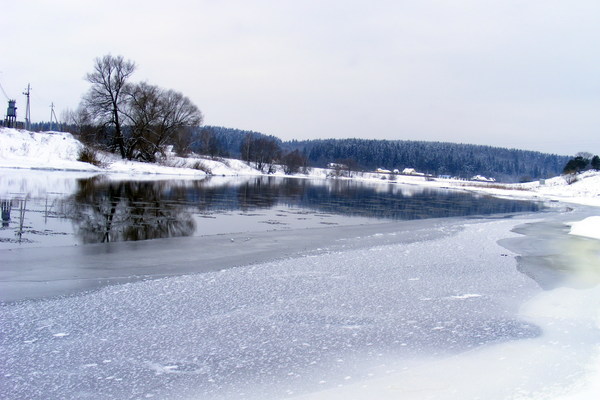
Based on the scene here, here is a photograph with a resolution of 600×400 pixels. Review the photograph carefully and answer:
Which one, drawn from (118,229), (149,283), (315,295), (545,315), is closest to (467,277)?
(545,315)

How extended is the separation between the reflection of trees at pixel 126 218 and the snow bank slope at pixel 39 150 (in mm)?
26684

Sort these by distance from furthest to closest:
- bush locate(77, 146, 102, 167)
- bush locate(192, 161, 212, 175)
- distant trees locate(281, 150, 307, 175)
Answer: distant trees locate(281, 150, 307, 175) < bush locate(192, 161, 212, 175) < bush locate(77, 146, 102, 167)

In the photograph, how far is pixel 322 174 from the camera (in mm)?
121938

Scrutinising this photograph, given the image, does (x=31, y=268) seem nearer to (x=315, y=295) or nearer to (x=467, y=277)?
(x=315, y=295)

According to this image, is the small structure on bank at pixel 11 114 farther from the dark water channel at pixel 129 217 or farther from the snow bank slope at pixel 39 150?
the dark water channel at pixel 129 217

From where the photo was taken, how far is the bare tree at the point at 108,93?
6203cm

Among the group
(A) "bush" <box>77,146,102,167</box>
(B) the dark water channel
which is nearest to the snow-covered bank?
(A) "bush" <box>77,146,102,167</box>

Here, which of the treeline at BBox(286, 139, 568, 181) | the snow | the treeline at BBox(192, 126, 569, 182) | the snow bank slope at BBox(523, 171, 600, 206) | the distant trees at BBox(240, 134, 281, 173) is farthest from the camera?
the treeline at BBox(286, 139, 568, 181)

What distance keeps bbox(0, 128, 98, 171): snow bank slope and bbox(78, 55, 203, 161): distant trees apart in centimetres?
894

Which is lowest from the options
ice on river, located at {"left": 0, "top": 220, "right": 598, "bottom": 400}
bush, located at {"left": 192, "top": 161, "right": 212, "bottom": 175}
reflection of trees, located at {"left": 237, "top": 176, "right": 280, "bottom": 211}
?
ice on river, located at {"left": 0, "top": 220, "right": 598, "bottom": 400}

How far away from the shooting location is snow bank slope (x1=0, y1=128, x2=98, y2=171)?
4631 cm

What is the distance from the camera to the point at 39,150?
5056cm

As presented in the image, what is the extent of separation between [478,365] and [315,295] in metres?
3.55

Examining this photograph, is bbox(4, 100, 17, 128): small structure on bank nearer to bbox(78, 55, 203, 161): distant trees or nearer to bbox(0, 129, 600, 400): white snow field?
bbox(78, 55, 203, 161): distant trees
